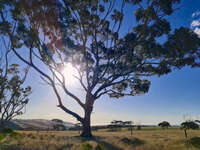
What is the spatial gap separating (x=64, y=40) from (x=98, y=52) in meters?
4.66

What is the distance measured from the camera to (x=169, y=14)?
15977mm

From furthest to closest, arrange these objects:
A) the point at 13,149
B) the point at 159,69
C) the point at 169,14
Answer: the point at 159,69
the point at 169,14
the point at 13,149

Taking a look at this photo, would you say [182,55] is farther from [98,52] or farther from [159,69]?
[98,52]

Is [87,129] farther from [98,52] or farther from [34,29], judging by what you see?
[34,29]

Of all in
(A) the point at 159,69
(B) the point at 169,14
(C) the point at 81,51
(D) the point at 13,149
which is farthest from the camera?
(C) the point at 81,51

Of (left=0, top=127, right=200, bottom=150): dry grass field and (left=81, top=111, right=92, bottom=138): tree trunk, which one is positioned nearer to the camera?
(left=0, top=127, right=200, bottom=150): dry grass field

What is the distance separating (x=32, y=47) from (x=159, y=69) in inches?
615

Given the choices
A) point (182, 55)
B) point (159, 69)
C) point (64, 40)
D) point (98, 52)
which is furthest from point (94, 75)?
point (182, 55)

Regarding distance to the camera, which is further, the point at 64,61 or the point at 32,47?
the point at 64,61

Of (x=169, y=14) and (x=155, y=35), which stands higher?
(x=169, y=14)

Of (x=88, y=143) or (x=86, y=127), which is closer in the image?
(x=88, y=143)

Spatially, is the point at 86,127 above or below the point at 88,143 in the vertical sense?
below

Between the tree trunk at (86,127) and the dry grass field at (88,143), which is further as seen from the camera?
the tree trunk at (86,127)

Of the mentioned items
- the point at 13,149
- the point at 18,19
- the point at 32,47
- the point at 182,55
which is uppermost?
the point at 18,19
